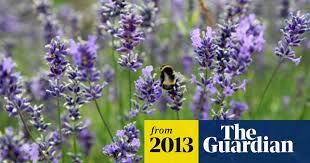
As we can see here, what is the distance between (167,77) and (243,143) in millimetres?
586

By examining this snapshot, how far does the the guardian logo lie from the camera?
322 centimetres

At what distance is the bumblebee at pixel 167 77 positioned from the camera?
2.94 m

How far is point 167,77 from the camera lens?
295 cm

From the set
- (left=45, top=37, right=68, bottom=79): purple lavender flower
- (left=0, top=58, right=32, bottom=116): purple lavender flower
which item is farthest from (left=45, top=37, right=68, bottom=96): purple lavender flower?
(left=0, top=58, right=32, bottom=116): purple lavender flower

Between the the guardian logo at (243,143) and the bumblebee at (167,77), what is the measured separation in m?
0.42

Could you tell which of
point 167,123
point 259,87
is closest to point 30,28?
point 259,87

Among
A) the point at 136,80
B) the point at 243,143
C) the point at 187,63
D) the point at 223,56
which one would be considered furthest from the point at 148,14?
the point at 187,63

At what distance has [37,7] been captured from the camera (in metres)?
4.60

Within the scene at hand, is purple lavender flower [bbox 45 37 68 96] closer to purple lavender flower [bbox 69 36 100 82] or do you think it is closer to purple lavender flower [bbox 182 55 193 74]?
purple lavender flower [bbox 69 36 100 82]

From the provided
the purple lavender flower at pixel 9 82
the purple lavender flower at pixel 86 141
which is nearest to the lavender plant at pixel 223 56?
the purple lavender flower at pixel 9 82

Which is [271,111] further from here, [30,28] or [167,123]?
[30,28]

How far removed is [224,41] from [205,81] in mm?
214

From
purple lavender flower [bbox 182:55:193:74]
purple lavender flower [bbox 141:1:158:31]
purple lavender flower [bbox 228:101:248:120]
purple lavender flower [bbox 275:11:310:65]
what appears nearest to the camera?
purple lavender flower [bbox 275:11:310:65]

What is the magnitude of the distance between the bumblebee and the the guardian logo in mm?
421
